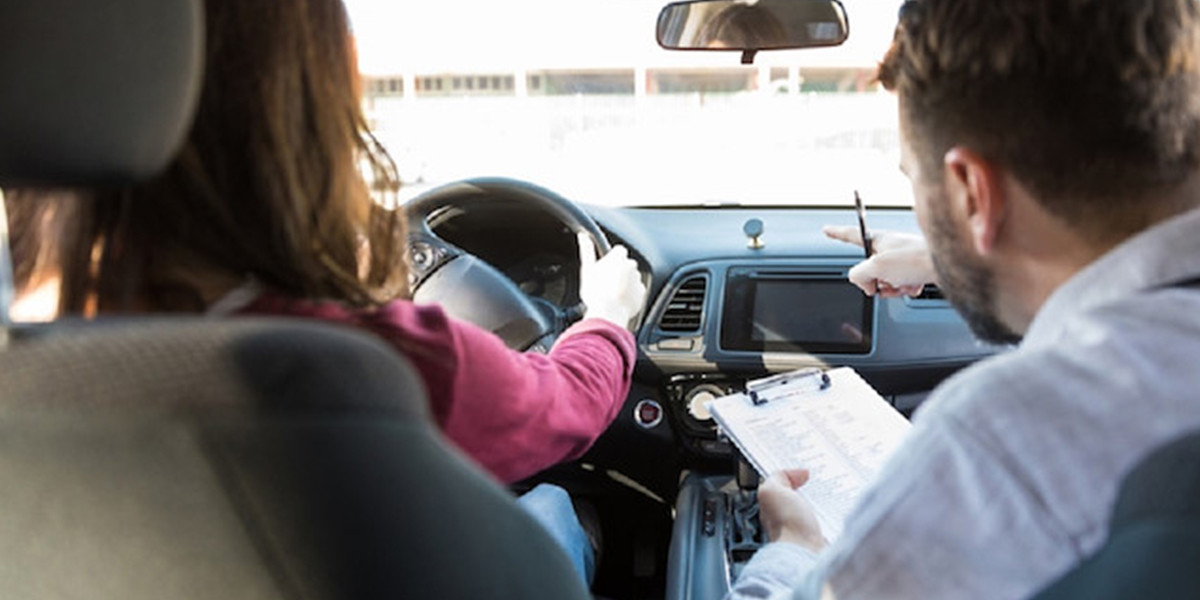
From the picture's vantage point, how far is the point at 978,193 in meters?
1.35

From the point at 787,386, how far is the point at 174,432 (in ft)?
6.20

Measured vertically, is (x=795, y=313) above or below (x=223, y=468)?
below

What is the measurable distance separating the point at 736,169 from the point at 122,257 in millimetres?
3692

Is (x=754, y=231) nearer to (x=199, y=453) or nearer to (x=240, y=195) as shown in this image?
(x=240, y=195)

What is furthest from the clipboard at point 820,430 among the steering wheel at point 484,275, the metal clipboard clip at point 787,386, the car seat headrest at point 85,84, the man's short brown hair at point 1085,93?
the car seat headrest at point 85,84

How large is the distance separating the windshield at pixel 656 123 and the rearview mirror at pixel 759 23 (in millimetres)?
99

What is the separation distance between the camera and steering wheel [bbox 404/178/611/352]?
288 centimetres

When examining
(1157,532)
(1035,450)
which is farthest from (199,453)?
(1157,532)

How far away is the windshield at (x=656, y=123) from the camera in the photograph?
4062mm

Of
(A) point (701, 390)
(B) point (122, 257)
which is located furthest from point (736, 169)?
(B) point (122, 257)

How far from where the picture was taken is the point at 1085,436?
1.04 m

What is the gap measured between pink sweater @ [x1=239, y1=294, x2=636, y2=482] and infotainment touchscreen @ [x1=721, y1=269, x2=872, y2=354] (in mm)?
1616

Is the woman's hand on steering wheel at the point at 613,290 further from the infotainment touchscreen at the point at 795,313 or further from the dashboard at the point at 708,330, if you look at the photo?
the infotainment touchscreen at the point at 795,313

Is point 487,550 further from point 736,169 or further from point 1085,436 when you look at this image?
point 736,169
